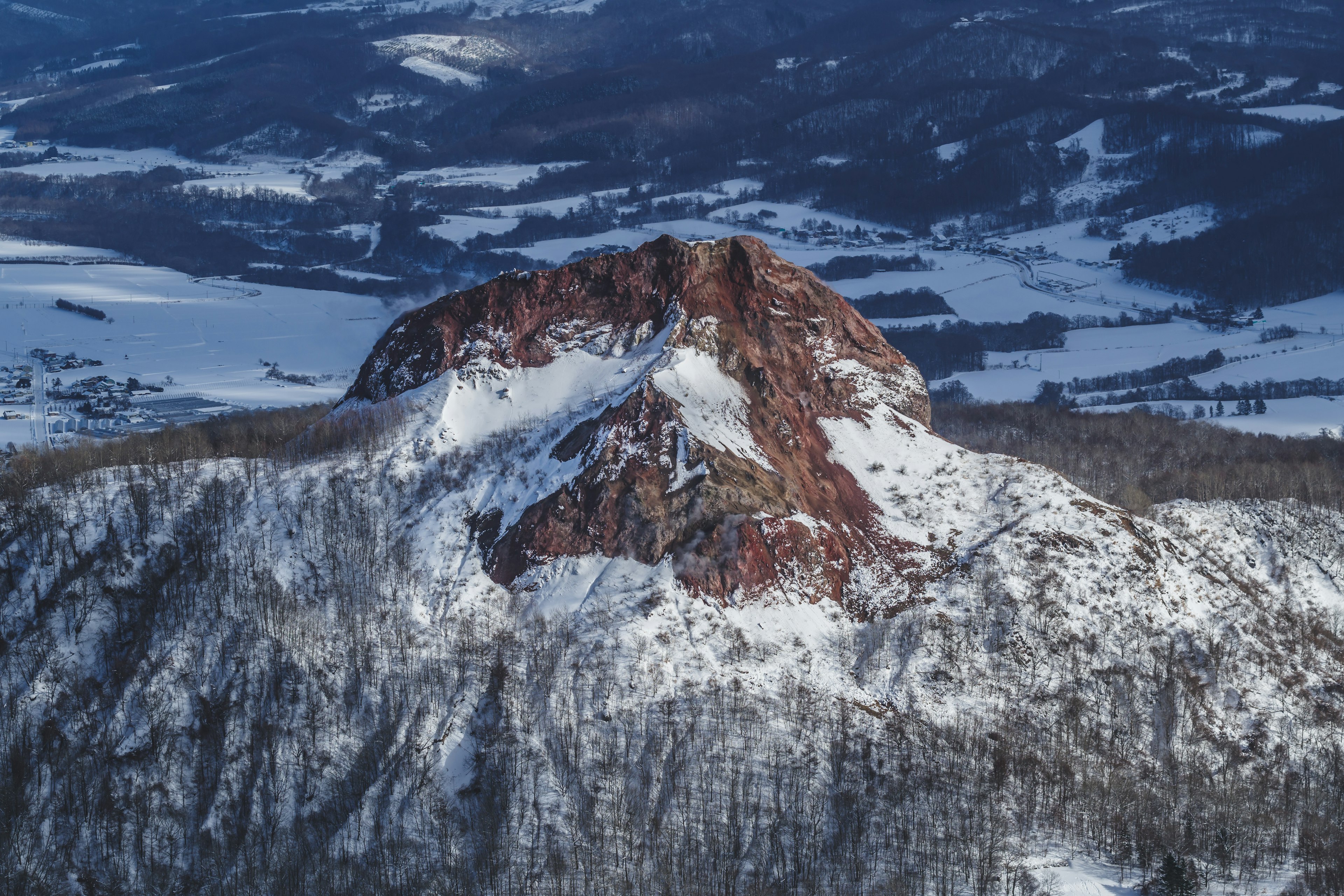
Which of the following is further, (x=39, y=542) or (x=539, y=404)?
(x=539, y=404)

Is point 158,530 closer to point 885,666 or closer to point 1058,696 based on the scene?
point 885,666

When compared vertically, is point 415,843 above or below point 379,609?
below

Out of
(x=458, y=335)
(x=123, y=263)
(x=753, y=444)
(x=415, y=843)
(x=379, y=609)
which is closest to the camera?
(x=415, y=843)

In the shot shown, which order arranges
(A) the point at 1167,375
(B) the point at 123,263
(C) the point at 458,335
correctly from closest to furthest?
(C) the point at 458,335
(A) the point at 1167,375
(B) the point at 123,263

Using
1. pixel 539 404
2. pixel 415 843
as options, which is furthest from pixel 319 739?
pixel 539 404

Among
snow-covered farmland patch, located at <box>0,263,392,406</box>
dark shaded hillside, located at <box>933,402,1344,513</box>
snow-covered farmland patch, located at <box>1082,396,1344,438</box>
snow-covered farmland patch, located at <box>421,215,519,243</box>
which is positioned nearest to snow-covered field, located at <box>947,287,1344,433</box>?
snow-covered farmland patch, located at <box>1082,396,1344,438</box>

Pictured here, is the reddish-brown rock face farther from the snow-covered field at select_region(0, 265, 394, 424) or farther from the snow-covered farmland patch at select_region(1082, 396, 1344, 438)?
the snow-covered field at select_region(0, 265, 394, 424)
